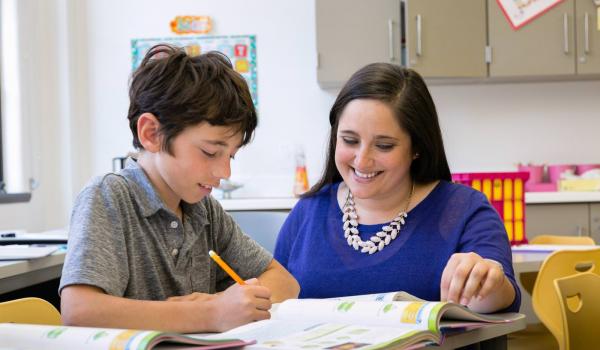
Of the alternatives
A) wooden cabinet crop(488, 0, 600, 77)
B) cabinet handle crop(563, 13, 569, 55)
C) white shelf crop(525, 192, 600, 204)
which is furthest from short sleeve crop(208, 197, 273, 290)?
cabinet handle crop(563, 13, 569, 55)

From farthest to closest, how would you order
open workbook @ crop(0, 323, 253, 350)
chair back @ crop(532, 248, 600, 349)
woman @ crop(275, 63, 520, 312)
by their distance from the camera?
chair back @ crop(532, 248, 600, 349)
woman @ crop(275, 63, 520, 312)
open workbook @ crop(0, 323, 253, 350)

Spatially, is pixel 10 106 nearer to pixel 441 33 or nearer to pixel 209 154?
pixel 441 33

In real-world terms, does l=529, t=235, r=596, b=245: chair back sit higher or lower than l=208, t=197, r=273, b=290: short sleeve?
lower

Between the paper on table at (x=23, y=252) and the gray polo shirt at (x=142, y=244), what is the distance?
0.53 m

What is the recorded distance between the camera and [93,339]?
94 centimetres

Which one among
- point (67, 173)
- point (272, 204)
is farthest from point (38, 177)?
point (272, 204)

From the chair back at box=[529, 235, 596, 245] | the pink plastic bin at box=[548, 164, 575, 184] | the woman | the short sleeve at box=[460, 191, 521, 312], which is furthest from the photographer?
the pink plastic bin at box=[548, 164, 575, 184]

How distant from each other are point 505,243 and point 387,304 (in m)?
0.57

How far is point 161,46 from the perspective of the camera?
154 centimetres

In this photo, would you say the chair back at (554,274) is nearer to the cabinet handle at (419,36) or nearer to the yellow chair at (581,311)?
the yellow chair at (581,311)

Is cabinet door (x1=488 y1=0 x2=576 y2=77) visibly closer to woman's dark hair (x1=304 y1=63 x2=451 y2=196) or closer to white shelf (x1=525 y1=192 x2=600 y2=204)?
white shelf (x1=525 y1=192 x2=600 y2=204)

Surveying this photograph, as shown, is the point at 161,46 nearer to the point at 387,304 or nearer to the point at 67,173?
the point at 387,304

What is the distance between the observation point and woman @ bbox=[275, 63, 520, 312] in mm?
1717

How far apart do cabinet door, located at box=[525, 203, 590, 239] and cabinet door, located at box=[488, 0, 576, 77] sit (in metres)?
0.75
